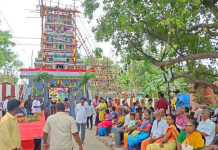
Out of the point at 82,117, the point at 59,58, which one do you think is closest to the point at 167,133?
the point at 82,117

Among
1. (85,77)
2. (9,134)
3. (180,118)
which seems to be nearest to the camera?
(9,134)

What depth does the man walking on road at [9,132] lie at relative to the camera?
11.3 feet

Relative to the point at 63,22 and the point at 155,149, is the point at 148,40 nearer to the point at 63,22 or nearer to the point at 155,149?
the point at 155,149

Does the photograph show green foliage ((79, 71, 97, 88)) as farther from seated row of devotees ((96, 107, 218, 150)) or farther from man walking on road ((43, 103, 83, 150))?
man walking on road ((43, 103, 83, 150))

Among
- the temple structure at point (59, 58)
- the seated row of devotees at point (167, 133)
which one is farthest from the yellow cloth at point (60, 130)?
the temple structure at point (59, 58)

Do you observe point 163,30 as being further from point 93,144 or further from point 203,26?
point 93,144

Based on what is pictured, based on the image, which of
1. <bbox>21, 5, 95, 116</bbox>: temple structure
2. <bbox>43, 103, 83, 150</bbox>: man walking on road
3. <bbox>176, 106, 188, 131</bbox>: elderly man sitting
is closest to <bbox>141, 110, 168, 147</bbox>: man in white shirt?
<bbox>176, 106, 188, 131</bbox>: elderly man sitting

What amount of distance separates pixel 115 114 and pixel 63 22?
1797 cm

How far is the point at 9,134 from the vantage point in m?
3.47

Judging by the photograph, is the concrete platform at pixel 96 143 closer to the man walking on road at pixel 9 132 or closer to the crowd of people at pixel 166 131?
the crowd of people at pixel 166 131

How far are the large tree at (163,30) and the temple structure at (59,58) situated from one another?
12641 millimetres

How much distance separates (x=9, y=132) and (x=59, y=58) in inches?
793

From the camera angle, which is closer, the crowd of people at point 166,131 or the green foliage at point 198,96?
the crowd of people at point 166,131

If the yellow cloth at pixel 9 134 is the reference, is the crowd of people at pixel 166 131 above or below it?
below
